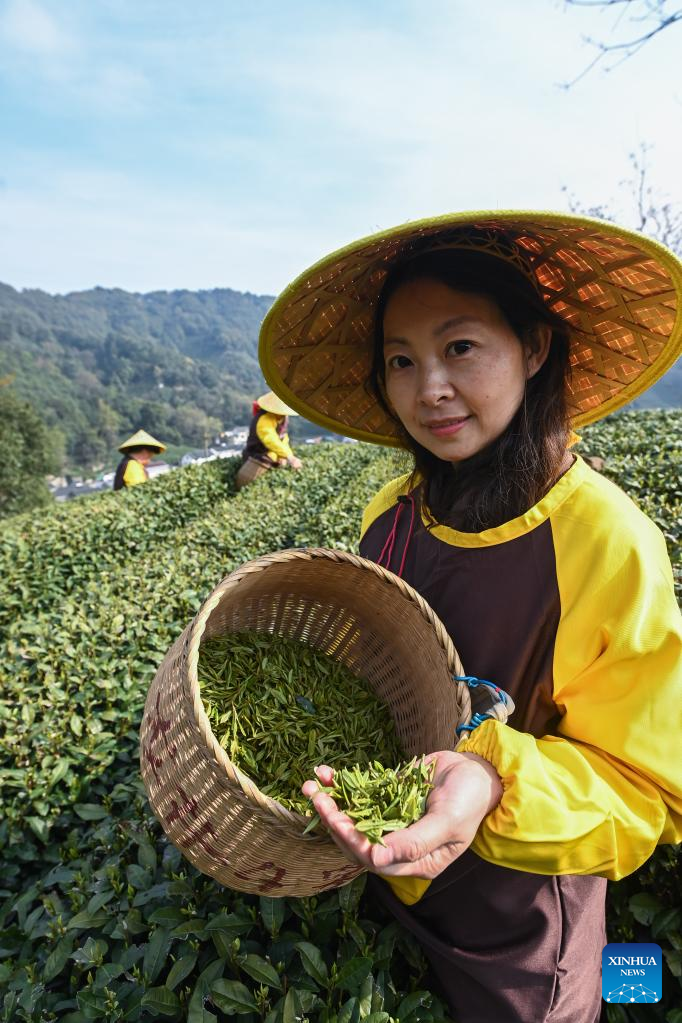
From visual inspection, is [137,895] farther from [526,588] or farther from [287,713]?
[526,588]

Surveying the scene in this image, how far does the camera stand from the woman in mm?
1014

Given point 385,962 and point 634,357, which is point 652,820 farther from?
point 634,357

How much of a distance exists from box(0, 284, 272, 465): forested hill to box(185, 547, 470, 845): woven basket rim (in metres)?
75.4

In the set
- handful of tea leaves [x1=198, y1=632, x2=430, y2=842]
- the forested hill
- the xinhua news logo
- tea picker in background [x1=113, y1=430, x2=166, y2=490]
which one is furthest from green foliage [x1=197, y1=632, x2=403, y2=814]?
the forested hill

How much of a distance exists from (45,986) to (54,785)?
0.84 metres

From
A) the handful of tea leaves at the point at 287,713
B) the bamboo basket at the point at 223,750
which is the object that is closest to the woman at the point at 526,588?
the bamboo basket at the point at 223,750

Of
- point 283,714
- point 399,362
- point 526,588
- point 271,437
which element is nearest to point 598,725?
point 526,588

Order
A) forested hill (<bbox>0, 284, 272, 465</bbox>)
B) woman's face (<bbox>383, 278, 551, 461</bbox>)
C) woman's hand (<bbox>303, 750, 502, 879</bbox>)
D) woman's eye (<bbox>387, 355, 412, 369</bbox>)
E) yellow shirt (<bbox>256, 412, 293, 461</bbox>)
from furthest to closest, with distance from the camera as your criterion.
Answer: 1. forested hill (<bbox>0, 284, 272, 465</bbox>)
2. yellow shirt (<bbox>256, 412, 293, 461</bbox>)
3. woman's eye (<bbox>387, 355, 412, 369</bbox>)
4. woman's face (<bbox>383, 278, 551, 461</bbox>)
5. woman's hand (<bbox>303, 750, 502, 879</bbox>)

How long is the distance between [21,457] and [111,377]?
9815cm

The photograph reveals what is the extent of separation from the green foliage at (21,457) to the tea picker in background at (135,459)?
2372 cm

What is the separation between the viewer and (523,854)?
1000 mm

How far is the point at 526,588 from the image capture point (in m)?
1.28

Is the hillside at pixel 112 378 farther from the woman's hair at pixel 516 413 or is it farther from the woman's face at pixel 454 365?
the woman's face at pixel 454 365

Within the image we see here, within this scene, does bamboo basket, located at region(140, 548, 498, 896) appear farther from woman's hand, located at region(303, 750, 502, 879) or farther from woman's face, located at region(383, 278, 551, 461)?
woman's face, located at region(383, 278, 551, 461)
